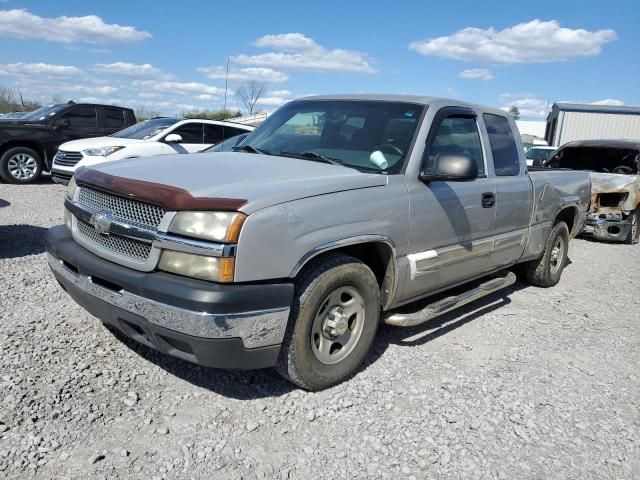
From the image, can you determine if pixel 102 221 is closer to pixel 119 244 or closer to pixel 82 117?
pixel 119 244

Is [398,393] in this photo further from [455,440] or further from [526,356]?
[526,356]

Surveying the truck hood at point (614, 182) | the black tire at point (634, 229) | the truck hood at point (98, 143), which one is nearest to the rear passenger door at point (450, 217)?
the truck hood at point (614, 182)

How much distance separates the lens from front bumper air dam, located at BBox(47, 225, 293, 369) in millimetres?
2561

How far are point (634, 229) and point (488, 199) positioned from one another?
6.49 meters

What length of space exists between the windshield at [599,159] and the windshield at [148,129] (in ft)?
24.3

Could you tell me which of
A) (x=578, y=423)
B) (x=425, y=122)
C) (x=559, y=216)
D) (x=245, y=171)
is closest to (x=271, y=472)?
(x=245, y=171)

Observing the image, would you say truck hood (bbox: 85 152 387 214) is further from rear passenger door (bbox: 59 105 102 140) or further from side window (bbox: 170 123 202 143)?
rear passenger door (bbox: 59 105 102 140)

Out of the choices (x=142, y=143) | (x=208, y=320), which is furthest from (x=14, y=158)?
(x=208, y=320)

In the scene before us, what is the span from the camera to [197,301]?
2.52 meters

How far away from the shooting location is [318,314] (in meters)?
3.12

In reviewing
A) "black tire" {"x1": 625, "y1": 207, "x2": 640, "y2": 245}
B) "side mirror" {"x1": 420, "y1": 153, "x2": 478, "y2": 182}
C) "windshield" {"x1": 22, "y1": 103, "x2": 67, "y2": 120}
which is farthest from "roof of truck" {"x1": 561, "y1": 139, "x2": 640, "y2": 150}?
"windshield" {"x1": 22, "y1": 103, "x2": 67, "y2": 120}

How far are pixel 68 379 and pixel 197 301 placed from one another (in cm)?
122

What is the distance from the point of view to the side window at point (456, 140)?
3.82m

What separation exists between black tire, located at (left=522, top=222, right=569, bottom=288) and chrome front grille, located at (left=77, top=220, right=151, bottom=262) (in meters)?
4.35
